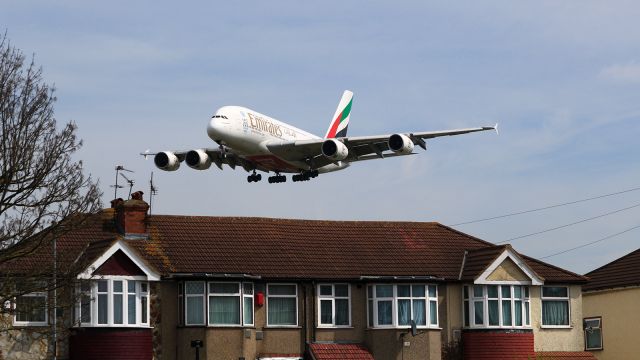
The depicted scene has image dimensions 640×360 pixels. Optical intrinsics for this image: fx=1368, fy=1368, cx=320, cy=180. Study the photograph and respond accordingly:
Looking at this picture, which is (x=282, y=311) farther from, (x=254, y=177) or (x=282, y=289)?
(x=254, y=177)

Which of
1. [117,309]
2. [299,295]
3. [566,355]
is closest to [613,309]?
[566,355]

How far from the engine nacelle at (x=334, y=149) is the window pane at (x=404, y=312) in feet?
24.3

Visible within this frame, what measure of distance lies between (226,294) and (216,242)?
341 centimetres

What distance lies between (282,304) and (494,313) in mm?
8863

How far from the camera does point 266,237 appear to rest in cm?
5725

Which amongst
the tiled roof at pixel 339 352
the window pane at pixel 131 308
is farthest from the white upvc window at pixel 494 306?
the window pane at pixel 131 308

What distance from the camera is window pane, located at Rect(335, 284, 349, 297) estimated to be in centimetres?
5550

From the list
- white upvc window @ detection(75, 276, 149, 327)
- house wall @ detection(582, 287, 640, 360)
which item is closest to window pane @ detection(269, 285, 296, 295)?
white upvc window @ detection(75, 276, 149, 327)

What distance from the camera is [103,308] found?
5081 centimetres

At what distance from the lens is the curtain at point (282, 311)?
178ft

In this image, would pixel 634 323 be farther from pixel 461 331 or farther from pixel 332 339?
pixel 332 339

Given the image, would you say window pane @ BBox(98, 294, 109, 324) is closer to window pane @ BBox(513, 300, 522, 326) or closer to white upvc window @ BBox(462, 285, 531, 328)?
white upvc window @ BBox(462, 285, 531, 328)

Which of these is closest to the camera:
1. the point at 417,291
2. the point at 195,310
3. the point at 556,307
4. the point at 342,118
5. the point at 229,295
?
the point at 195,310

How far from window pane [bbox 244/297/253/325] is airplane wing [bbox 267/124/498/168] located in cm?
939
